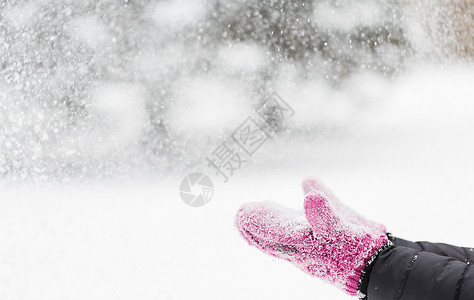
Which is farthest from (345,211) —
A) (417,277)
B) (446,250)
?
(417,277)

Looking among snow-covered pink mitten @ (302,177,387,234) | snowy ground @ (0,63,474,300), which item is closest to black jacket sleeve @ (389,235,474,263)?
snow-covered pink mitten @ (302,177,387,234)

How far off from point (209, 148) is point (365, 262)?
2.14ft

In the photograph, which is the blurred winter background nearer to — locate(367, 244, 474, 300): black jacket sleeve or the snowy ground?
the snowy ground

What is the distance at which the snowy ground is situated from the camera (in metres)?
1.03

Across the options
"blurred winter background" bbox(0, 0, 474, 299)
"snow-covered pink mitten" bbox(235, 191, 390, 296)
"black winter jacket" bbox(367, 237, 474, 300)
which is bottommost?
"black winter jacket" bbox(367, 237, 474, 300)

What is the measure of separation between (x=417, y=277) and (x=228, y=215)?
0.62 metres

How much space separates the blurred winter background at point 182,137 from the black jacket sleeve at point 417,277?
46cm

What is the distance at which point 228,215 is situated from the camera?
3.75 ft

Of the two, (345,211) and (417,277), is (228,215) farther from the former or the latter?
(417,277)

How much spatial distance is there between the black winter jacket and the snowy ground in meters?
0.45

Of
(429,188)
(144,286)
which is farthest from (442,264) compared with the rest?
(429,188)

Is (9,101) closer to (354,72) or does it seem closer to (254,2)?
(254,2)

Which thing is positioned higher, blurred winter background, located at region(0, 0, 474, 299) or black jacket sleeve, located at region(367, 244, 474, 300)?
blurred winter background, located at region(0, 0, 474, 299)

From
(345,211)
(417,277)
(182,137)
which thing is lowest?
(417,277)
